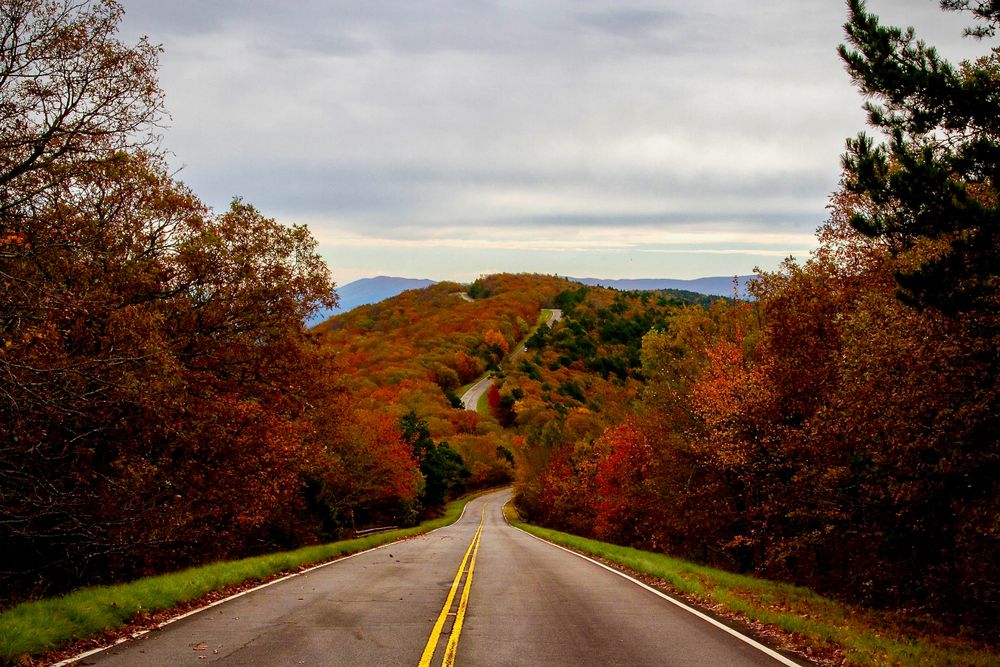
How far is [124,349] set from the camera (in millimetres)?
14930

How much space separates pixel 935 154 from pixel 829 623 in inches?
308

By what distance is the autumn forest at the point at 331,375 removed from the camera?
11.1 meters

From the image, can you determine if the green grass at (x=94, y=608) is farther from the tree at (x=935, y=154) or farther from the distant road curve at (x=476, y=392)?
the distant road curve at (x=476, y=392)

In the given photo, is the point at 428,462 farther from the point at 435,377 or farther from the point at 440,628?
the point at 435,377

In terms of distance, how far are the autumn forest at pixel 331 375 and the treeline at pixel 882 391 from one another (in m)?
0.06

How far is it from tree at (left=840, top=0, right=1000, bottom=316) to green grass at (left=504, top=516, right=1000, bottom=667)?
16.5 feet

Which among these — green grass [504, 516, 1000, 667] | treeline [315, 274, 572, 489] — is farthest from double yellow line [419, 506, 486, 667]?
treeline [315, 274, 572, 489]

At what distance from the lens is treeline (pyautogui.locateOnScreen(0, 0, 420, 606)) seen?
11320mm

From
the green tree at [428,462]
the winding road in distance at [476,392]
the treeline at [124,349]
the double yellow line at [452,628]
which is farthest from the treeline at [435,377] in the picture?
the double yellow line at [452,628]

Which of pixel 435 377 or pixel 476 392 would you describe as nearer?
pixel 435 377

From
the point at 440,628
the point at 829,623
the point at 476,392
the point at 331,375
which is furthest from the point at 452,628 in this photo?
the point at 476,392

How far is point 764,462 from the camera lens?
2173 centimetres

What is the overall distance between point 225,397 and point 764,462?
16.3m

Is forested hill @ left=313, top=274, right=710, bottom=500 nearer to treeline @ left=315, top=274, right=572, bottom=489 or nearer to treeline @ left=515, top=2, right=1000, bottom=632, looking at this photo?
treeline @ left=315, top=274, right=572, bottom=489
